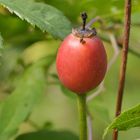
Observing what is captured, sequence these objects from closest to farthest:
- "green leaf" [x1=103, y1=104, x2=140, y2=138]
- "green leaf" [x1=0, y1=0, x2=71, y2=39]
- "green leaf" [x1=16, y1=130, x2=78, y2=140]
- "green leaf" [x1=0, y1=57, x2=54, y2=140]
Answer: "green leaf" [x1=103, y1=104, x2=140, y2=138]
"green leaf" [x1=0, y1=0, x2=71, y2=39]
"green leaf" [x1=0, y1=57, x2=54, y2=140]
"green leaf" [x1=16, y1=130, x2=78, y2=140]

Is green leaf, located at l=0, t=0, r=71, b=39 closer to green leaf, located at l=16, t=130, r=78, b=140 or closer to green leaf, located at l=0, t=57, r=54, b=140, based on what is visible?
green leaf, located at l=0, t=57, r=54, b=140

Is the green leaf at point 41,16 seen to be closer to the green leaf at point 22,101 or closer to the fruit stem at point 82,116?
the fruit stem at point 82,116

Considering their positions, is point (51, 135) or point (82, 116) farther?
point (51, 135)

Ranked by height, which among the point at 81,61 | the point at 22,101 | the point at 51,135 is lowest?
the point at 51,135

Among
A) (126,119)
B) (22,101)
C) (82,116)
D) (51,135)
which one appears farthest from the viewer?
(51,135)

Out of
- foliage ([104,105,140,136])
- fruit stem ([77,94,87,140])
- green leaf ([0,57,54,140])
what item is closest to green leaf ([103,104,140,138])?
foliage ([104,105,140,136])

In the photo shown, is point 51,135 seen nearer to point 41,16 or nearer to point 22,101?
point 22,101

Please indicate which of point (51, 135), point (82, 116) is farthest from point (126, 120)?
point (51, 135)
